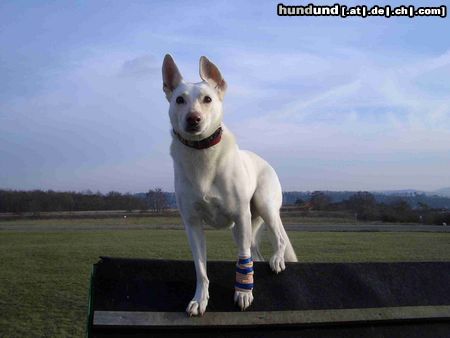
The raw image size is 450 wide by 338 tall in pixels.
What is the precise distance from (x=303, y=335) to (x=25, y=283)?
975 cm

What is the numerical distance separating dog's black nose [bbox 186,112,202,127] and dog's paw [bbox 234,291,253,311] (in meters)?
1.14

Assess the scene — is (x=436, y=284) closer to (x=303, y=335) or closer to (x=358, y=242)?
(x=303, y=335)

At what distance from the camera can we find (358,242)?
20.5 meters

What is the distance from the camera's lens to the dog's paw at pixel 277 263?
3420 millimetres

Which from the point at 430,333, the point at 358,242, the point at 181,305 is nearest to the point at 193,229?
the point at 181,305

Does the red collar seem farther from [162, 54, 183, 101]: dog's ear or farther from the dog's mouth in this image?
[162, 54, 183, 101]: dog's ear

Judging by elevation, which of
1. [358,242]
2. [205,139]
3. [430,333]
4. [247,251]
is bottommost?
[358,242]

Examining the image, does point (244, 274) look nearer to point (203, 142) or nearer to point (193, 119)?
point (203, 142)

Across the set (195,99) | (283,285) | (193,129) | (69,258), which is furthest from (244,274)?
(69,258)

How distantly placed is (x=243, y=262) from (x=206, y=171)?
0.61 meters

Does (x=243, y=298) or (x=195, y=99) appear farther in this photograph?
(x=243, y=298)

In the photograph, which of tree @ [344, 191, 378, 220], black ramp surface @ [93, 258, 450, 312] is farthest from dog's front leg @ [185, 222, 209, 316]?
tree @ [344, 191, 378, 220]

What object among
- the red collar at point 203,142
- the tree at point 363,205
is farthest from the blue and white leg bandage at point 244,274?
the tree at point 363,205

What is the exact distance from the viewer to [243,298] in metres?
3.13
